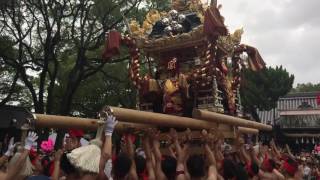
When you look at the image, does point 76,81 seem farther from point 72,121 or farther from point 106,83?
point 72,121

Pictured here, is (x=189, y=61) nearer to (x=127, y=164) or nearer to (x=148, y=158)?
(x=148, y=158)

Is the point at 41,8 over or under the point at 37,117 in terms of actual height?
over

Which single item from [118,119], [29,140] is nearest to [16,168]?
[29,140]

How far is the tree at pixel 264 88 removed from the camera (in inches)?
898

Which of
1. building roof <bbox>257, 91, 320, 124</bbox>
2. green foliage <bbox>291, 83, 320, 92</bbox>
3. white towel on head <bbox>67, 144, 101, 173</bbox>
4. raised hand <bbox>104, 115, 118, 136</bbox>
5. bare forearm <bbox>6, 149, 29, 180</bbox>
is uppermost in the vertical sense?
green foliage <bbox>291, 83, 320, 92</bbox>

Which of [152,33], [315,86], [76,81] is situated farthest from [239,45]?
[315,86]

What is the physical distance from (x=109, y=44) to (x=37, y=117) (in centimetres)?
460

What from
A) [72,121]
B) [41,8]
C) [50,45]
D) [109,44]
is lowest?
[72,121]

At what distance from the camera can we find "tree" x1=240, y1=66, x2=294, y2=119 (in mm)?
22812

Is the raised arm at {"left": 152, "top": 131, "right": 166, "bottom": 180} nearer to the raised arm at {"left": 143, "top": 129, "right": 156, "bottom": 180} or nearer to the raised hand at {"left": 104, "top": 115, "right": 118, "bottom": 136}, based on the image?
the raised arm at {"left": 143, "top": 129, "right": 156, "bottom": 180}

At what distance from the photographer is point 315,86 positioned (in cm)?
4912

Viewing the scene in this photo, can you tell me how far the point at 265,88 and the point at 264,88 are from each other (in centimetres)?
9

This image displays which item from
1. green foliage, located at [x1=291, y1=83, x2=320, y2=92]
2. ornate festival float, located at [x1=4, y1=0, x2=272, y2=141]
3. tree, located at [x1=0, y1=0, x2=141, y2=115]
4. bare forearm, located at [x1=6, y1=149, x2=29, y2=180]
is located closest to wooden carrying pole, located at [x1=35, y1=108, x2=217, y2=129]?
bare forearm, located at [x1=6, y1=149, x2=29, y2=180]

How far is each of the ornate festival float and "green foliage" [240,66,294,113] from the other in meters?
13.6
